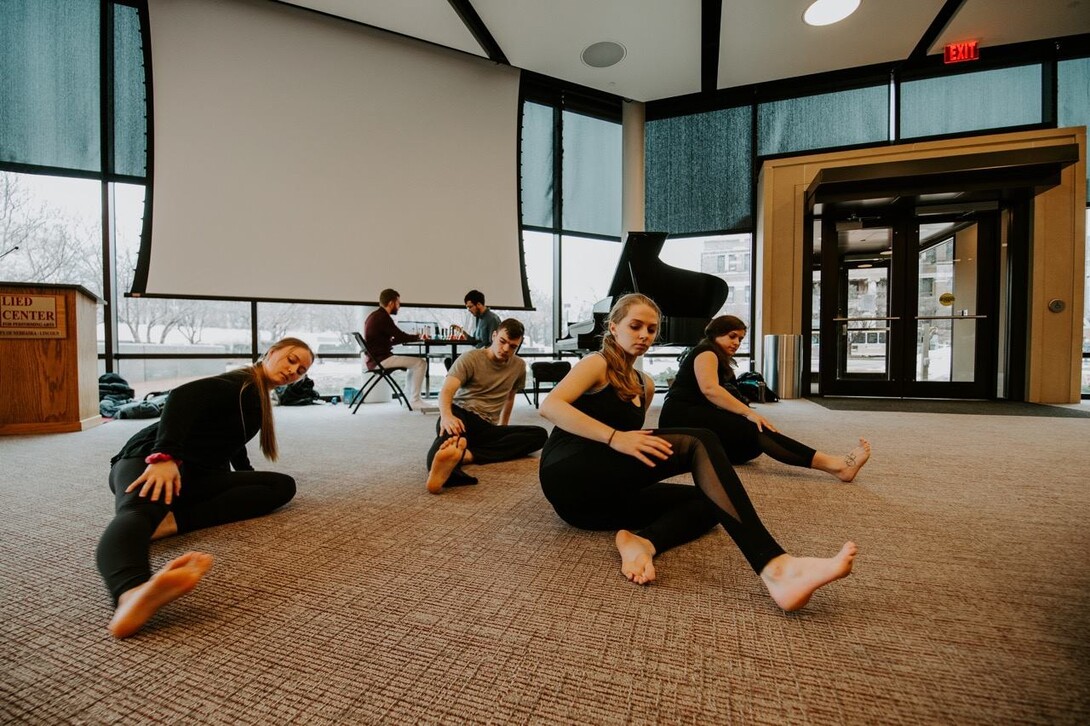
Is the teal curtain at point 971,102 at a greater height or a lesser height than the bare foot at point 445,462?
greater

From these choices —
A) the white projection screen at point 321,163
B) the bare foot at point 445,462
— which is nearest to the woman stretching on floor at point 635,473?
the bare foot at point 445,462

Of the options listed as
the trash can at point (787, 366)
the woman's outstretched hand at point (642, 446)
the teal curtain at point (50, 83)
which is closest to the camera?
the woman's outstretched hand at point (642, 446)

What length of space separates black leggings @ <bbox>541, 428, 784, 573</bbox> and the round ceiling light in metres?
5.31

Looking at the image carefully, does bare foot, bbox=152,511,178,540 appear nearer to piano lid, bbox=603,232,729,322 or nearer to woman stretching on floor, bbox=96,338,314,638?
woman stretching on floor, bbox=96,338,314,638

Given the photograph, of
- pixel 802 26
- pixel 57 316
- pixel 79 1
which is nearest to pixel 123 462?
pixel 57 316

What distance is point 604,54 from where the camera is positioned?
536 centimetres

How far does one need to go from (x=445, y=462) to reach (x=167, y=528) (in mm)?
906

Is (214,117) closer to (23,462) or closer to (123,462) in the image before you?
(23,462)

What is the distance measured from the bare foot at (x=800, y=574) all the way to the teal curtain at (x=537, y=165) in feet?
18.7

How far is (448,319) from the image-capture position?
6.00m

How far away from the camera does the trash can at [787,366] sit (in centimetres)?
592

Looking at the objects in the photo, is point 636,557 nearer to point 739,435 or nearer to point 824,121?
point 739,435

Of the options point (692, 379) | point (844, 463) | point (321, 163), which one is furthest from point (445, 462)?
point (321, 163)

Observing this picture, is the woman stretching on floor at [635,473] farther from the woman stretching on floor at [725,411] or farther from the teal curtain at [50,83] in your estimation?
the teal curtain at [50,83]
